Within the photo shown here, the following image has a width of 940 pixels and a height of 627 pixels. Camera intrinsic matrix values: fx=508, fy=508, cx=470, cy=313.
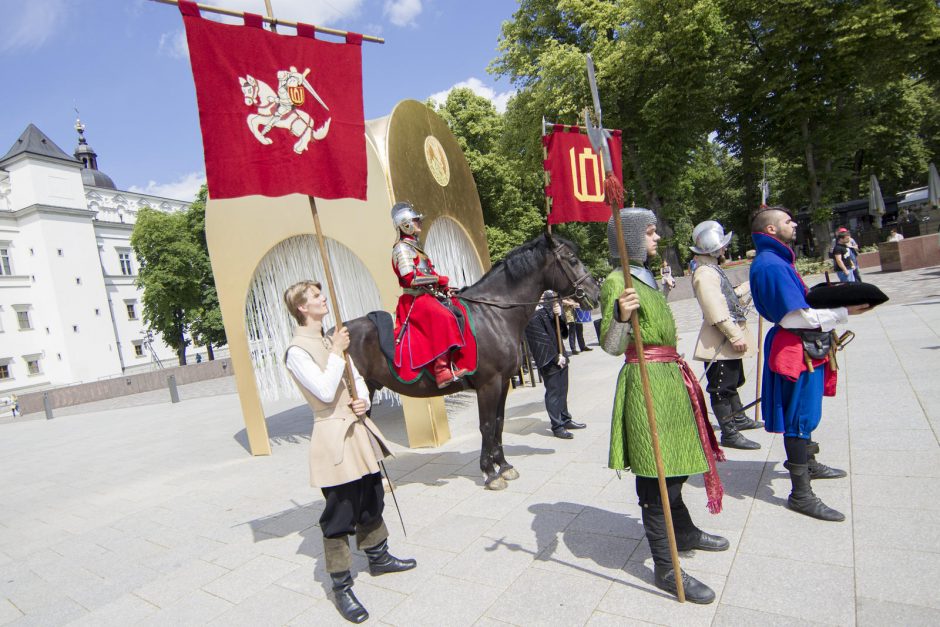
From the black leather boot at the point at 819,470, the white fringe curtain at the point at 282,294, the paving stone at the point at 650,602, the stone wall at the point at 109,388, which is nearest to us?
the paving stone at the point at 650,602

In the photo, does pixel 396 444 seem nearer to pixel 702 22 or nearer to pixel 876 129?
pixel 702 22

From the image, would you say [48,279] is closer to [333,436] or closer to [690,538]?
[333,436]

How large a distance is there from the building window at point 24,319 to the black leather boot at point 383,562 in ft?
137

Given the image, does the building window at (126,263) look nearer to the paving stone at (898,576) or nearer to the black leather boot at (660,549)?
the black leather boot at (660,549)

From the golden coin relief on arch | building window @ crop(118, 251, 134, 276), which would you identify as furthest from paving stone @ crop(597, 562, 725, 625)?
building window @ crop(118, 251, 134, 276)

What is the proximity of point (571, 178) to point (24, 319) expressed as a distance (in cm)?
4152

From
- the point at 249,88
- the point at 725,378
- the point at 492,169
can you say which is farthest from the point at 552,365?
the point at 492,169

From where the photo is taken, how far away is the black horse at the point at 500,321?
191 inches

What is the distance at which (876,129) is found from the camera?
86.8 feet

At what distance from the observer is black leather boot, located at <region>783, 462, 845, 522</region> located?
10.5ft

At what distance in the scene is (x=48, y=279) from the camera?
3494 cm

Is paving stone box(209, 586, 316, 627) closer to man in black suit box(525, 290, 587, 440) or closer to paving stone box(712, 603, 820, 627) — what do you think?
paving stone box(712, 603, 820, 627)

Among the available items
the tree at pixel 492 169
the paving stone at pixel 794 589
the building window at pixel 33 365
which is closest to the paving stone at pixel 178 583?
the paving stone at pixel 794 589

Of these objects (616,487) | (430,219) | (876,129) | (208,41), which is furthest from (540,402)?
(876,129)
